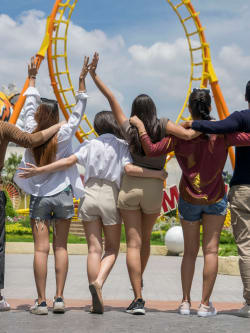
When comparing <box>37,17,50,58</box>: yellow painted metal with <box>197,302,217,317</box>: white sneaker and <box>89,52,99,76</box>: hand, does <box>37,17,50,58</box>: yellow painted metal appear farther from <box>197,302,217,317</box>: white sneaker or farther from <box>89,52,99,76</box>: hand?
<box>197,302,217,317</box>: white sneaker

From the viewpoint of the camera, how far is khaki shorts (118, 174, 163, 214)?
425cm

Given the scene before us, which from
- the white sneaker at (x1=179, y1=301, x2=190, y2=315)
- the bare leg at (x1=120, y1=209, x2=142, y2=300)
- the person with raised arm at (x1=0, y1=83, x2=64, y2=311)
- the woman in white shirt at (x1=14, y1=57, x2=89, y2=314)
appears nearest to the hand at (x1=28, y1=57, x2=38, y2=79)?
the woman in white shirt at (x1=14, y1=57, x2=89, y2=314)

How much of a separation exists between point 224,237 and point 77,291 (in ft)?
29.2

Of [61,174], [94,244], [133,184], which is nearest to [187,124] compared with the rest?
[133,184]

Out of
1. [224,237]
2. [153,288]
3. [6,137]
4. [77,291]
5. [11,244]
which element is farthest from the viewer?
[224,237]

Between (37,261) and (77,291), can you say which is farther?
(77,291)

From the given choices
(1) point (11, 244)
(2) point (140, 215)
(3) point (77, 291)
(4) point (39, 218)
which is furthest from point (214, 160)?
(1) point (11, 244)

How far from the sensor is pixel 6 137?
13.8ft

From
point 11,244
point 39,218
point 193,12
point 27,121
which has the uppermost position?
point 193,12

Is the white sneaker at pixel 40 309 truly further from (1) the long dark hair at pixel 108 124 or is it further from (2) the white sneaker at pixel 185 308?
(1) the long dark hair at pixel 108 124

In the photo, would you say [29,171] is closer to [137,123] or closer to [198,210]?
[137,123]

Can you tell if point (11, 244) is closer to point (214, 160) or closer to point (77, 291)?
point (77, 291)

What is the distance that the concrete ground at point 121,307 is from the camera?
3.64m

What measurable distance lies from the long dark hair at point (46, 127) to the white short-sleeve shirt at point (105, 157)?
20 centimetres
